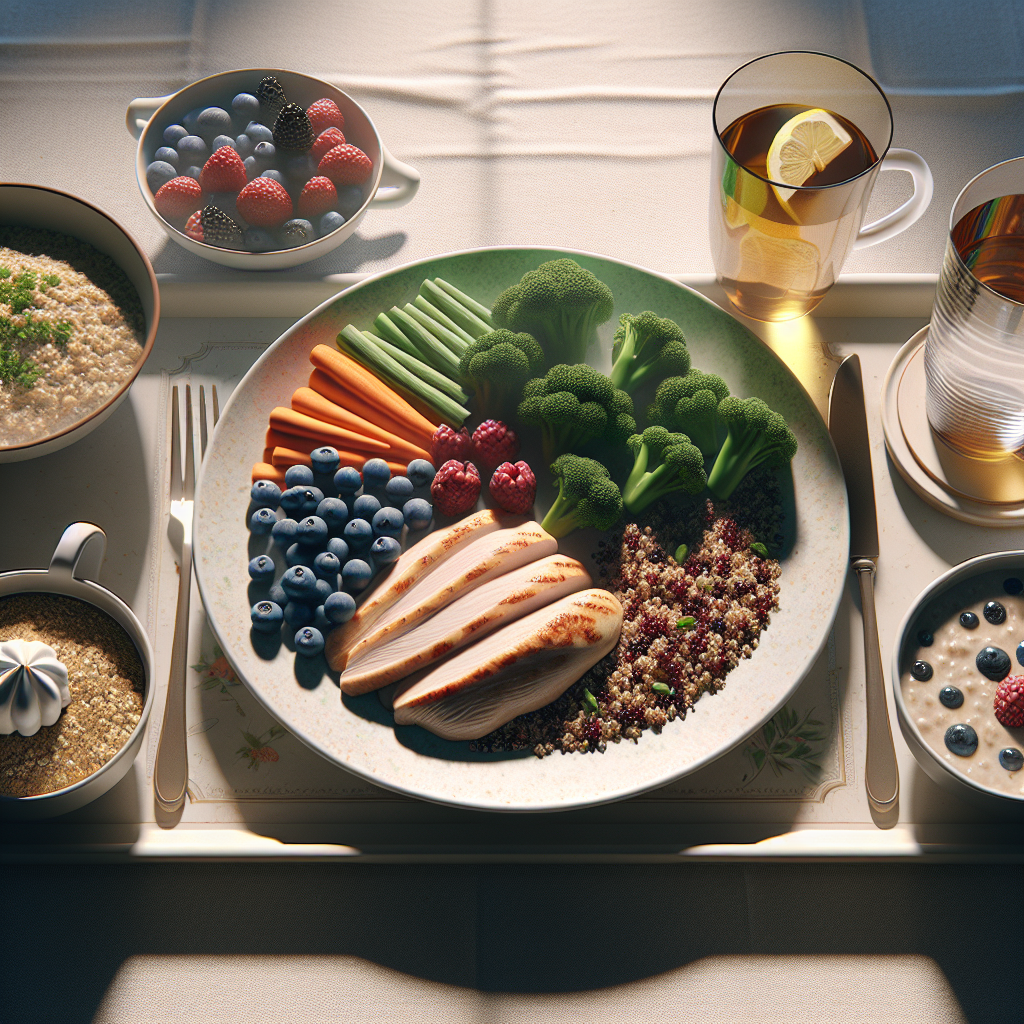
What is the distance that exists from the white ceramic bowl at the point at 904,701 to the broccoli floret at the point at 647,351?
0.53m

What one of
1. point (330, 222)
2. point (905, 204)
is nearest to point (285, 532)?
point (330, 222)

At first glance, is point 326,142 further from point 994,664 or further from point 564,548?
point 994,664

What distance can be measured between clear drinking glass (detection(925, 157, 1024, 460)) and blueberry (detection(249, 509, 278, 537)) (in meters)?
1.09

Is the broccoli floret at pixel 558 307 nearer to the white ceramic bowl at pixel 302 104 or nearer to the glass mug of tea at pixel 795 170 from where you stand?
the glass mug of tea at pixel 795 170

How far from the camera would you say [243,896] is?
49.4 inches

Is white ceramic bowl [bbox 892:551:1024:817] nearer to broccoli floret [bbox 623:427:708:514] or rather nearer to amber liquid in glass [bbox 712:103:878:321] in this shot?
broccoli floret [bbox 623:427:708:514]

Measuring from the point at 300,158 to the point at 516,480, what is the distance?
2.73ft

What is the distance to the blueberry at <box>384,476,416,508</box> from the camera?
1.38 meters

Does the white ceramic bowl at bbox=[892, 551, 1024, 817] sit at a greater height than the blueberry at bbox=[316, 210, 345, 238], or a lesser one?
lesser

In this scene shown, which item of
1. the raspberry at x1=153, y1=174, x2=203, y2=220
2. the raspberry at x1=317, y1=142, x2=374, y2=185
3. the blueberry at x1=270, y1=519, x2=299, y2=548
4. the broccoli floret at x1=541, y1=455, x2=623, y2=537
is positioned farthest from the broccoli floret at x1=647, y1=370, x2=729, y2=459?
the raspberry at x1=153, y1=174, x2=203, y2=220

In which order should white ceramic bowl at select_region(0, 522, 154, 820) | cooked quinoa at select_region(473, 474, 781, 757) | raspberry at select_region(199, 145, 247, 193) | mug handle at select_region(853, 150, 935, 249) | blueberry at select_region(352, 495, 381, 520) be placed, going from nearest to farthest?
white ceramic bowl at select_region(0, 522, 154, 820), cooked quinoa at select_region(473, 474, 781, 757), blueberry at select_region(352, 495, 381, 520), mug handle at select_region(853, 150, 935, 249), raspberry at select_region(199, 145, 247, 193)

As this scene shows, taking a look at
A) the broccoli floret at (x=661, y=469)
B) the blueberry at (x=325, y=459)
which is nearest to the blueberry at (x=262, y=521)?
the blueberry at (x=325, y=459)

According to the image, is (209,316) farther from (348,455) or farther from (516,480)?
(516,480)

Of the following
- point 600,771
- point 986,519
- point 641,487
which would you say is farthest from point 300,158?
point 986,519
